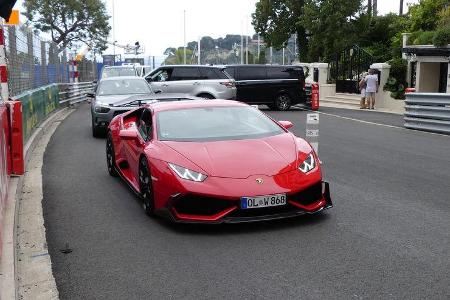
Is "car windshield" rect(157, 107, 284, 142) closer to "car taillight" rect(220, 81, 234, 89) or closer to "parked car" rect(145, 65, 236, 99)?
"parked car" rect(145, 65, 236, 99)

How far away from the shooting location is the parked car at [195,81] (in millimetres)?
20531

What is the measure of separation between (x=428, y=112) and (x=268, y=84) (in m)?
8.80

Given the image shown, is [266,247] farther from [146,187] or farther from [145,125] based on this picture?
[145,125]

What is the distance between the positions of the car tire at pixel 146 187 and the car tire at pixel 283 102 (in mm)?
17490

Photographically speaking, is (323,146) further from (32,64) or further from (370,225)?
(32,64)

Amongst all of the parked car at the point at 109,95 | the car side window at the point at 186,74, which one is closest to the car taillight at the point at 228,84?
the car side window at the point at 186,74

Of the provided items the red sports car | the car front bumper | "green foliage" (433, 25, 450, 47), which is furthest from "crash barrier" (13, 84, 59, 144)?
"green foliage" (433, 25, 450, 47)

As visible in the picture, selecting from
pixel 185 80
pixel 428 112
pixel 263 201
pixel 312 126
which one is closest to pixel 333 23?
pixel 185 80

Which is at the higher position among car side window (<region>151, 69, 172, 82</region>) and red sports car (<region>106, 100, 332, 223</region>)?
car side window (<region>151, 69, 172, 82</region>)

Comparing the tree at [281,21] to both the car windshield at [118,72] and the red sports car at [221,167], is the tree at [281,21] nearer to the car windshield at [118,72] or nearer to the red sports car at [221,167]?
the car windshield at [118,72]

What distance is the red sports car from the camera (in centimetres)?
571

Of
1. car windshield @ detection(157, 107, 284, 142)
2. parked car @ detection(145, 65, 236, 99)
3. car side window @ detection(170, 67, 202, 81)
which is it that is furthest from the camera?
car side window @ detection(170, 67, 202, 81)

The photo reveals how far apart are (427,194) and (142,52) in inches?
2196

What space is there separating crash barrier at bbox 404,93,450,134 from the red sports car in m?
9.09
